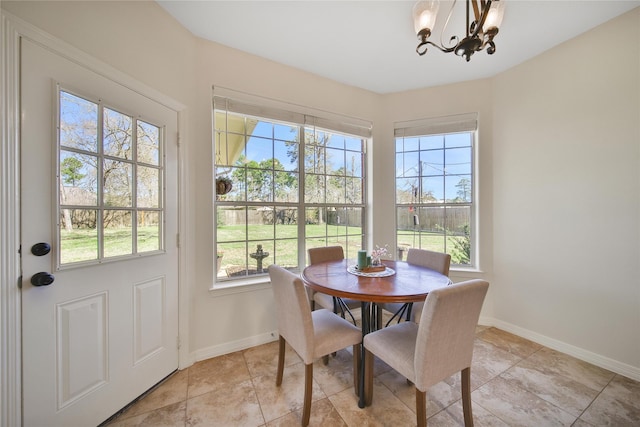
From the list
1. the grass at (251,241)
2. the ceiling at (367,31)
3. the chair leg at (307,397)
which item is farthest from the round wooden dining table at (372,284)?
the ceiling at (367,31)

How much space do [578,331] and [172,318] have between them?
11.1 ft

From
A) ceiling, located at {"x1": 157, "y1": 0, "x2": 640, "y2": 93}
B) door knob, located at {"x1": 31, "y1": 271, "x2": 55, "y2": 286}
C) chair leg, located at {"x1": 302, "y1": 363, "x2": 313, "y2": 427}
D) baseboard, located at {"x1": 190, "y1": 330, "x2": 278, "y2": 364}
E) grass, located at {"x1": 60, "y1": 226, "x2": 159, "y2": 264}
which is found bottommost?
baseboard, located at {"x1": 190, "y1": 330, "x2": 278, "y2": 364}

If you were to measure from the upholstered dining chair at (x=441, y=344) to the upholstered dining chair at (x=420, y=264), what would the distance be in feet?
1.73

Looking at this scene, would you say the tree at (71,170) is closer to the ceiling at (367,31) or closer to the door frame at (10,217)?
the door frame at (10,217)

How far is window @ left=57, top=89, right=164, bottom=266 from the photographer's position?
121 centimetres

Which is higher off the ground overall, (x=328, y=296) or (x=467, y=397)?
(x=328, y=296)

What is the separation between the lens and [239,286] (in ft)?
6.94

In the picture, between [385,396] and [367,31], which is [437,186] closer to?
[367,31]

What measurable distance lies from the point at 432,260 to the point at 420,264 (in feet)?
0.42

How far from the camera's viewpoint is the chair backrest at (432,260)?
79.0 inches

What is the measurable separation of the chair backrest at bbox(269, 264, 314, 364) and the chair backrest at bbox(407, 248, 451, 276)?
1299 millimetres

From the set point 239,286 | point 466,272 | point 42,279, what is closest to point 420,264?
point 466,272

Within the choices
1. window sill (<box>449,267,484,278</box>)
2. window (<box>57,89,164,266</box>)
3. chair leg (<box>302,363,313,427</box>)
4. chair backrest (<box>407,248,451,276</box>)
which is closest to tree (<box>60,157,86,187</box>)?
window (<box>57,89,164,266</box>)

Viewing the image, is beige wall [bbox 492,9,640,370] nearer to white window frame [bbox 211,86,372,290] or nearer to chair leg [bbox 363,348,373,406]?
white window frame [bbox 211,86,372,290]
